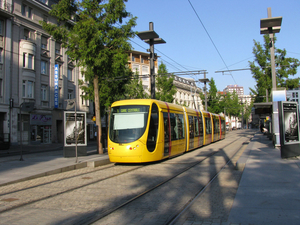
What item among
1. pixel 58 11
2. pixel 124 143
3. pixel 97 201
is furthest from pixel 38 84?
pixel 97 201

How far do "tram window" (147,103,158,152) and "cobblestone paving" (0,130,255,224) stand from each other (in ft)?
5.45

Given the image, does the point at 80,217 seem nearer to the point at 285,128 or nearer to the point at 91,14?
the point at 285,128

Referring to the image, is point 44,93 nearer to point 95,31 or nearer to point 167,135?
point 95,31

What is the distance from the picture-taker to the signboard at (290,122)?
11.6m

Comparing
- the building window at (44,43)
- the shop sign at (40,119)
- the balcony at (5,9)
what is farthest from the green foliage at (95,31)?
the building window at (44,43)

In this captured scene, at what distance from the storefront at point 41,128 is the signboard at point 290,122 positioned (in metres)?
26.4

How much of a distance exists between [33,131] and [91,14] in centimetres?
1974

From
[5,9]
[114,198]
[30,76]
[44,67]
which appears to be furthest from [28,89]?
[114,198]

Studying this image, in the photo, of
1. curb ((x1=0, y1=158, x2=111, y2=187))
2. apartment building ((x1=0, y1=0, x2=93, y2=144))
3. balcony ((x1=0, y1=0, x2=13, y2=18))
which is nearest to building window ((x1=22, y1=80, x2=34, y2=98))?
apartment building ((x1=0, y1=0, x2=93, y2=144))

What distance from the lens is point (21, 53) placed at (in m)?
29.5

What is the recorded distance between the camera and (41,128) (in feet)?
109

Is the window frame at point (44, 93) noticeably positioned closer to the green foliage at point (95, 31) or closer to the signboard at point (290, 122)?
the green foliage at point (95, 31)

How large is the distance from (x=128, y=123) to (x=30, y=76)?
73.2 feet

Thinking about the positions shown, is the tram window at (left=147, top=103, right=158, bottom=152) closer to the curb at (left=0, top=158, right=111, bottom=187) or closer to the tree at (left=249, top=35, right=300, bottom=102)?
the curb at (left=0, top=158, right=111, bottom=187)
